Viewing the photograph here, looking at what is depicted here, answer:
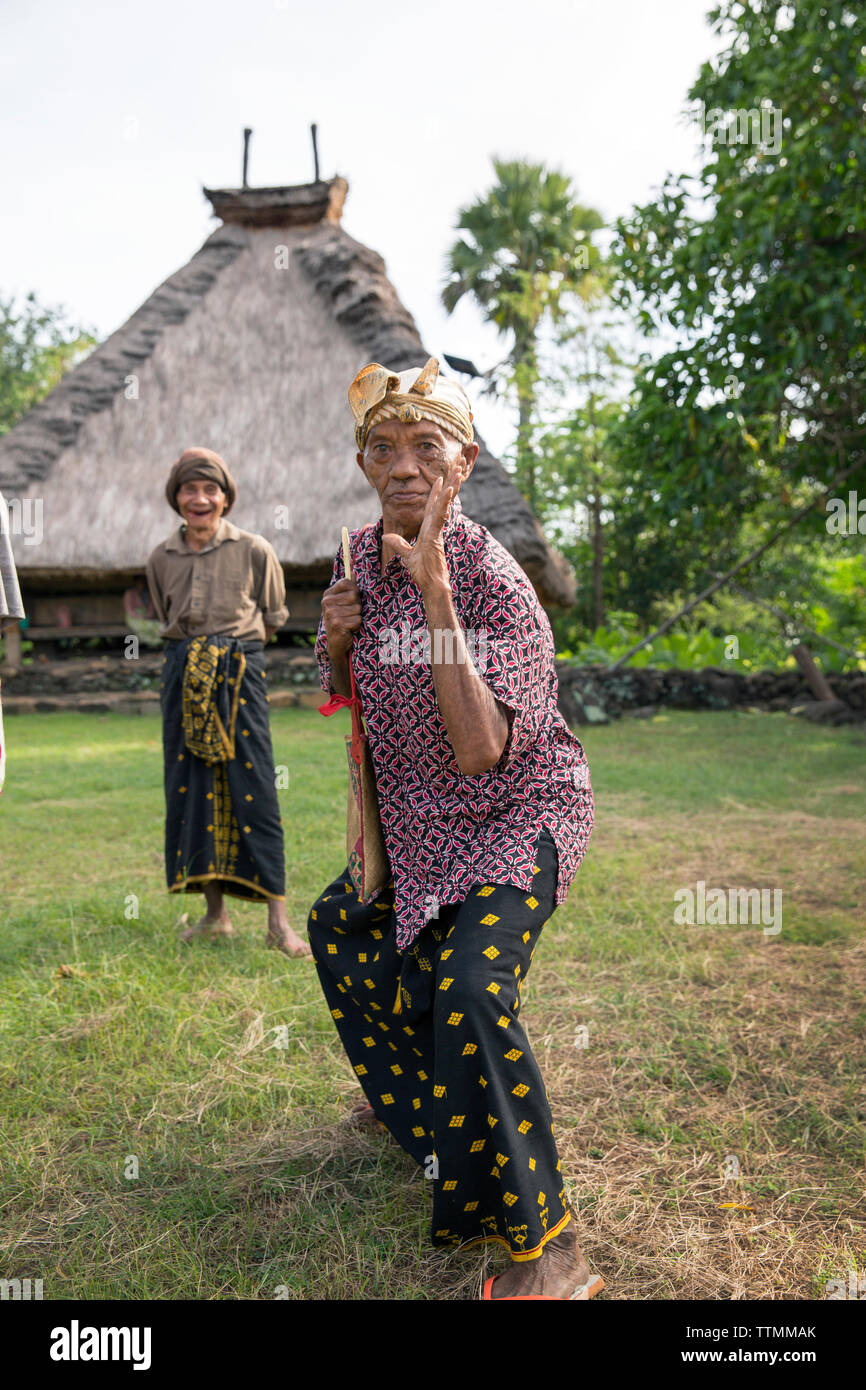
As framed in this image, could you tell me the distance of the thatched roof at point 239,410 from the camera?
1201 centimetres

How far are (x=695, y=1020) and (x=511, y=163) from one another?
22958mm

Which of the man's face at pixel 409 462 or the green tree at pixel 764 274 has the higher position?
the green tree at pixel 764 274

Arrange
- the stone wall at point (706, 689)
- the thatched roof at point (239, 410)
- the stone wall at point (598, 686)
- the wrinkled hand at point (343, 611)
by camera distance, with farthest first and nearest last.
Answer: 1. the thatched roof at point (239, 410)
2. the stone wall at point (706, 689)
3. the stone wall at point (598, 686)
4. the wrinkled hand at point (343, 611)

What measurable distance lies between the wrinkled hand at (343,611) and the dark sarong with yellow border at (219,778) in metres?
1.76

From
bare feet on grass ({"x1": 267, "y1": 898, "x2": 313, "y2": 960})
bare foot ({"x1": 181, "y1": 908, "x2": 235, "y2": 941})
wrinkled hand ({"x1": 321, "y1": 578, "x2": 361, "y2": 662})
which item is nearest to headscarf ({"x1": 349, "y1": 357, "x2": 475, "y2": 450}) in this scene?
wrinkled hand ({"x1": 321, "y1": 578, "x2": 361, "y2": 662})

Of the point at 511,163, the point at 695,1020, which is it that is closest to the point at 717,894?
the point at 695,1020

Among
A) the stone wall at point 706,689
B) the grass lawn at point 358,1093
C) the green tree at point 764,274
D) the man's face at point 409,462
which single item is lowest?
the grass lawn at point 358,1093

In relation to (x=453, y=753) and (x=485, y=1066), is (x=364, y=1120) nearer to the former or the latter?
(x=485, y=1066)

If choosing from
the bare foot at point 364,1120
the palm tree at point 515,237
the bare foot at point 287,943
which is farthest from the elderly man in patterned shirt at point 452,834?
the palm tree at point 515,237

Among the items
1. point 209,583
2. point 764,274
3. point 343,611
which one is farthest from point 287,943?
point 764,274

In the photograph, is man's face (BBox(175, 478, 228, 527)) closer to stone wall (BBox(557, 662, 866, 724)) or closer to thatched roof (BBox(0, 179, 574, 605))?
thatched roof (BBox(0, 179, 574, 605))

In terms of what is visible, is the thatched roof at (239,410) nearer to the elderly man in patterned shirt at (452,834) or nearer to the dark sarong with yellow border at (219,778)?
the dark sarong with yellow border at (219,778)

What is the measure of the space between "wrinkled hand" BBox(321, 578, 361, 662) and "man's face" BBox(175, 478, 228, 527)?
6.27ft

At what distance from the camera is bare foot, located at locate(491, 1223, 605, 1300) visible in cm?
183
